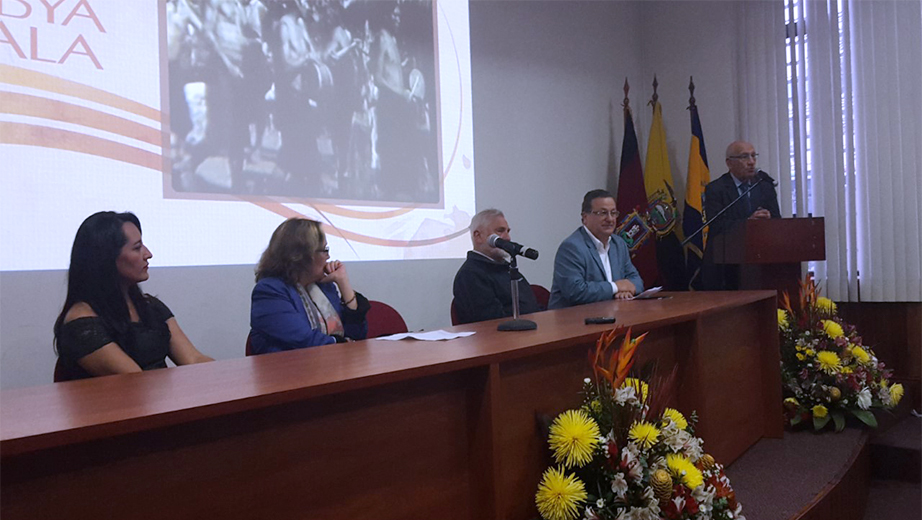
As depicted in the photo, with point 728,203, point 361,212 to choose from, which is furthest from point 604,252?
point 361,212

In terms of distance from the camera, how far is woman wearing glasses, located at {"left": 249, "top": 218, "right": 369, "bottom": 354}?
230 centimetres

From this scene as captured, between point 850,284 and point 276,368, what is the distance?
165 inches

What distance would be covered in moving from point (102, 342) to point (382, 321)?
56.6 inches

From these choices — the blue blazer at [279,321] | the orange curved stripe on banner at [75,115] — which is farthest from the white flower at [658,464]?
the orange curved stripe on banner at [75,115]

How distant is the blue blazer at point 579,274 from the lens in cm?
327

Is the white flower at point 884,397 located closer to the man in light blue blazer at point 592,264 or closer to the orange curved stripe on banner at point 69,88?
the man in light blue blazer at point 592,264

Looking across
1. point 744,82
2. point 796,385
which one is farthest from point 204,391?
point 744,82

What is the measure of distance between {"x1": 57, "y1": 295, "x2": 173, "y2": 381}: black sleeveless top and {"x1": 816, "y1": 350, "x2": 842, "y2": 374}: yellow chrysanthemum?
2507 millimetres

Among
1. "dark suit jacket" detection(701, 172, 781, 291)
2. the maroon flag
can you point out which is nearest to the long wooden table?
"dark suit jacket" detection(701, 172, 781, 291)

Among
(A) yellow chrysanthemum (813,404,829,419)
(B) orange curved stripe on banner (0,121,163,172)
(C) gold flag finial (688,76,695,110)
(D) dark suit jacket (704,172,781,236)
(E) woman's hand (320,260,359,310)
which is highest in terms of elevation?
(C) gold flag finial (688,76,695,110)

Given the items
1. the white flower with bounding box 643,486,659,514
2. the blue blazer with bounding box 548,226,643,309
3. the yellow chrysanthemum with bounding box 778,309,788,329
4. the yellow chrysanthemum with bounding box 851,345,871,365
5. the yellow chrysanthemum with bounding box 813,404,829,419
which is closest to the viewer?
the white flower with bounding box 643,486,659,514

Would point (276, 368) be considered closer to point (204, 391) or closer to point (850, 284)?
point (204, 391)

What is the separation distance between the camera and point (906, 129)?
4.14 metres

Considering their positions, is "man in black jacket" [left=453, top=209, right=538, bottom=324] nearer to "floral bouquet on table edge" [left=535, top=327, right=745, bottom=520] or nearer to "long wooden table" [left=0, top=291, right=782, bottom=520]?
"long wooden table" [left=0, top=291, right=782, bottom=520]
